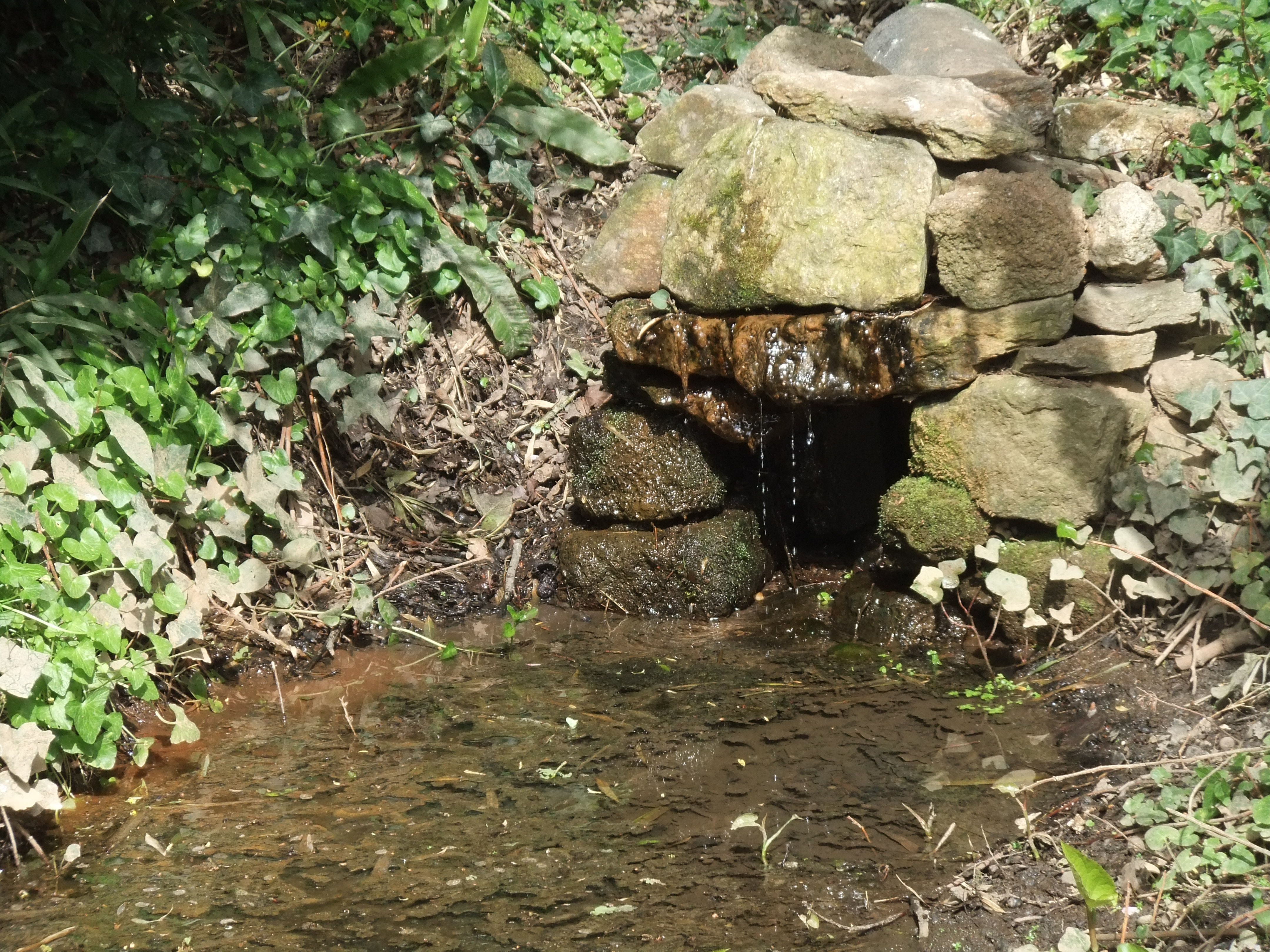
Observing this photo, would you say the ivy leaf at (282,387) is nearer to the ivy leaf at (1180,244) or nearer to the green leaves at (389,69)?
the green leaves at (389,69)

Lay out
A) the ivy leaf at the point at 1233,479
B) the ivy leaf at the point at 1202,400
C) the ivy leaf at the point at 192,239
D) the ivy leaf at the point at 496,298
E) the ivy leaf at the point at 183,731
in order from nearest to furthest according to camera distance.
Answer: the ivy leaf at the point at 183,731 → the ivy leaf at the point at 1233,479 → the ivy leaf at the point at 1202,400 → the ivy leaf at the point at 192,239 → the ivy leaf at the point at 496,298

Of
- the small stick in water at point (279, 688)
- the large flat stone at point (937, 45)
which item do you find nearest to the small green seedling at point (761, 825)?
the small stick in water at point (279, 688)

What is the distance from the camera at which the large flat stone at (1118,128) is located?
4348mm

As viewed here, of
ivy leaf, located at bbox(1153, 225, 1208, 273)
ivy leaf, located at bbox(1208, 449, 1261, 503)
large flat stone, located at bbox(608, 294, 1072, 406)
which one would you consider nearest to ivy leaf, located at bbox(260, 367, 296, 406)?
large flat stone, located at bbox(608, 294, 1072, 406)

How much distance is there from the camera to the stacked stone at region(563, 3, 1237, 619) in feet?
13.2

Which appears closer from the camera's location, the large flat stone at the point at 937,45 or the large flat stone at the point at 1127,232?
the large flat stone at the point at 1127,232

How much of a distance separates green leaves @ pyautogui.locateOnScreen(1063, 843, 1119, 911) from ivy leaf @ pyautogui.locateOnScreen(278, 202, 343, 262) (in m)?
3.65

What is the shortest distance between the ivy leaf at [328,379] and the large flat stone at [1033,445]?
2.55 metres

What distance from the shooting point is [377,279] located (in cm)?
485

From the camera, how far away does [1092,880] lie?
7.26 feet

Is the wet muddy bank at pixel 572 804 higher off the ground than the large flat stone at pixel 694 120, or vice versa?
the large flat stone at pixel 694 120

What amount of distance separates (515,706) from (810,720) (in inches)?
44.3

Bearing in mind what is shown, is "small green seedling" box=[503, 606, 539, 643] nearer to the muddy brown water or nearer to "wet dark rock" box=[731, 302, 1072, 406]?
the muddy brown water

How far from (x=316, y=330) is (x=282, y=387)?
0.97 ft
